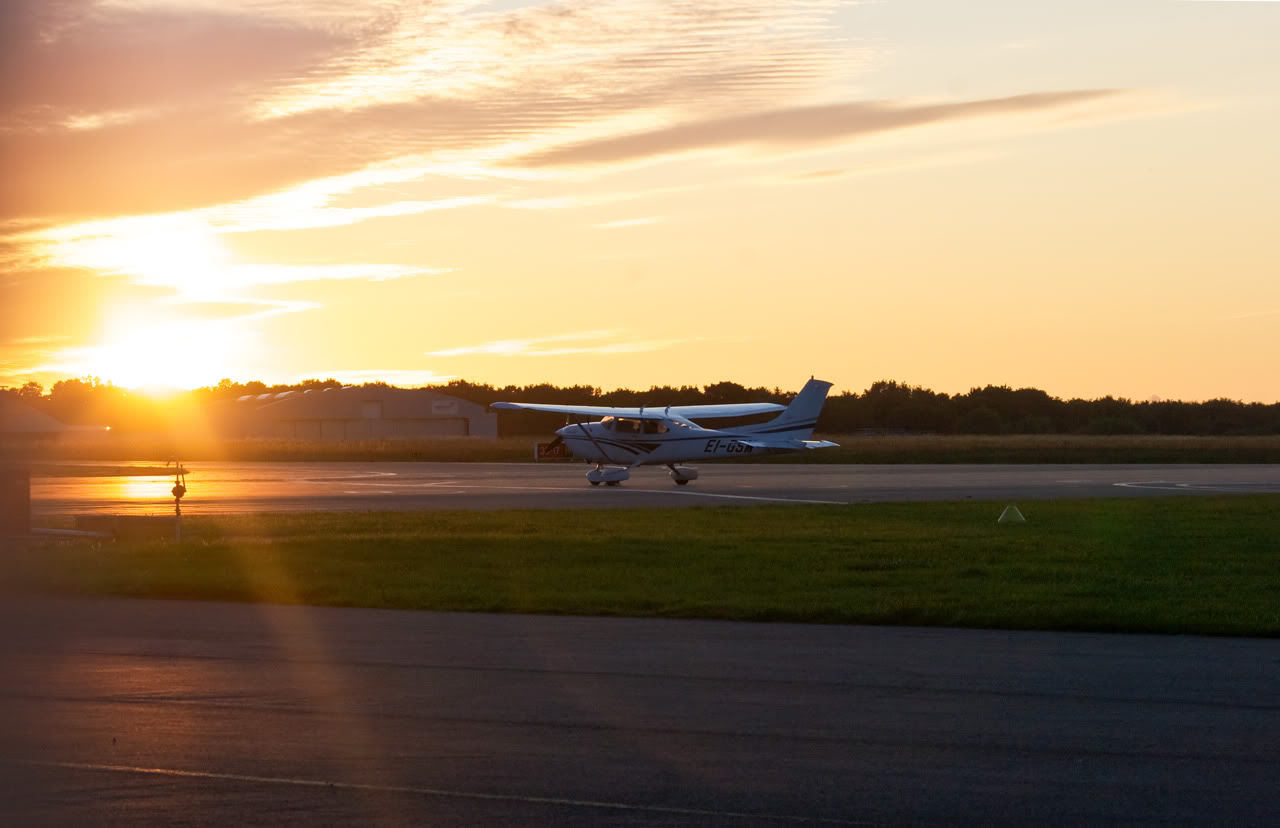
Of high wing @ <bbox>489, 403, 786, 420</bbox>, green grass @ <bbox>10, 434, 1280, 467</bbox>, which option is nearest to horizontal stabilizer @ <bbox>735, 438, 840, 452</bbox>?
high wing @ <bbox>489, 403, 786, 420</bbox>

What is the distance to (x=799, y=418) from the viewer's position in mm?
46406

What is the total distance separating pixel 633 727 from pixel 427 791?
1708 mm

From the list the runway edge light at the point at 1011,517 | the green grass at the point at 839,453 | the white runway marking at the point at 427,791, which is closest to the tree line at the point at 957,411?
the green grass at the point at 839,453

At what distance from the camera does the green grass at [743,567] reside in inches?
530

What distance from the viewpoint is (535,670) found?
9992 mm

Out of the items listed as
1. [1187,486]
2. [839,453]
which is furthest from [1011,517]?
[839,453]

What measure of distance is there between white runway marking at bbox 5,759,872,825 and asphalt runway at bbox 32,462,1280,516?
2224 centimetres

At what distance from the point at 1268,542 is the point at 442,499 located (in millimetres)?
18367

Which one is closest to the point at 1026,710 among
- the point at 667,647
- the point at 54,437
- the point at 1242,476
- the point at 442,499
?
the point at 667,647

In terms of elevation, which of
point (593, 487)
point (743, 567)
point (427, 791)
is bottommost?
point (427, 791)

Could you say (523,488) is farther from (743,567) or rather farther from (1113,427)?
(1113,427)

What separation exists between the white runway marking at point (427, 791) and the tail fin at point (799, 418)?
129 ft

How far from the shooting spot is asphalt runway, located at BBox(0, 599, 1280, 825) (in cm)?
633

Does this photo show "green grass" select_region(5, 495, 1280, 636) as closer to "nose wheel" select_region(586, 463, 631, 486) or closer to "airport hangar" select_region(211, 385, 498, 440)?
"nose wheel" select_region(586, 463, 631, 486)
